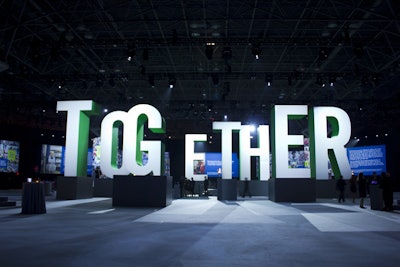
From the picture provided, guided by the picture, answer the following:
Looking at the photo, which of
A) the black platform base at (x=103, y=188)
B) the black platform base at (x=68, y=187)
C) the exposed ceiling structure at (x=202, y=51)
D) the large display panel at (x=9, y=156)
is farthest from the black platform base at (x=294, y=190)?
the large display panel at (x=9, y=156)

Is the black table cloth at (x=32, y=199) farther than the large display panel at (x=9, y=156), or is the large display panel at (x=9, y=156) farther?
the large display panel at (x=9, y=156)

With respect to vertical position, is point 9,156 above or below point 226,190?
above

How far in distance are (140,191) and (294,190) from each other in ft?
25.4

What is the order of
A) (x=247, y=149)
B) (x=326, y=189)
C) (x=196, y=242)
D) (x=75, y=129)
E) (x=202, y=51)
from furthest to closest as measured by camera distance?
(x=326, y=189)
(x=247, y=149)
(x=202, y=51)
(x=75, y=129)
(x=196, y=242)

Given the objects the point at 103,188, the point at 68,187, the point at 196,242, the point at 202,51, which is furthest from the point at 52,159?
the point at 196,242

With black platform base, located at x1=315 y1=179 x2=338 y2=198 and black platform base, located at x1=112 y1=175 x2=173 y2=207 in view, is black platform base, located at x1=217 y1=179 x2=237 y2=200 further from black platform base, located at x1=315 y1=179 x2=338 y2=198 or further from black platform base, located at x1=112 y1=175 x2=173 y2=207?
black platform base, located at x1=112 y1=175 x2=173 y2=207

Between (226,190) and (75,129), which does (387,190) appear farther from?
(75,129)

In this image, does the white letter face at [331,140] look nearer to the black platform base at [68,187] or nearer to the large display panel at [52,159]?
the black platform base at [68,187]

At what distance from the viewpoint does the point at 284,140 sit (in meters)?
16.8

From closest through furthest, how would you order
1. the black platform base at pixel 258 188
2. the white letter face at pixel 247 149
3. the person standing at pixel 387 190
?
1. the person standing at pixel 387 190
2. the white letter face at pixel 247 149
3. the black platform base at pixel 258 188

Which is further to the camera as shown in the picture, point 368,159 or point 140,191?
point 368,159

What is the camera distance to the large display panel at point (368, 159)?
28.7m

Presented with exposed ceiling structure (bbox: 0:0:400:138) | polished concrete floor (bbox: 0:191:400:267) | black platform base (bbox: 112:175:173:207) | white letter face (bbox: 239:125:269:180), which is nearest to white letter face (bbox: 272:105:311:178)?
exposed ceiling structure (bbox: 0:0:400:138)

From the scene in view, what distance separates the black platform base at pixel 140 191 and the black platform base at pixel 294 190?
6.14 meters
